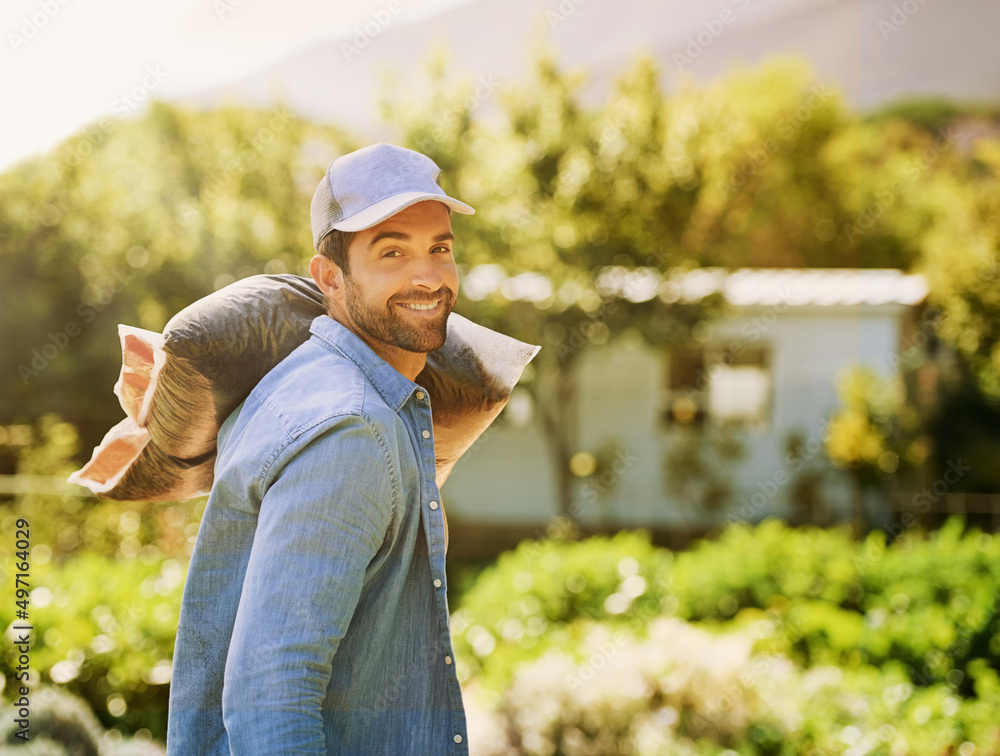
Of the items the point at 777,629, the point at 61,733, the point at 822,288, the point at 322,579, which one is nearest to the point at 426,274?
the point at 322,579

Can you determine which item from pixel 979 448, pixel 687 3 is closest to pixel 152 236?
pixel 687 3

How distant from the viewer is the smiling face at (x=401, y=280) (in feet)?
4.30

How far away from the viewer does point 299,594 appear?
1104mm

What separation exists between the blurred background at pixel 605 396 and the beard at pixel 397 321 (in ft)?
6.46

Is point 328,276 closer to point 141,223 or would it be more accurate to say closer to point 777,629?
point 777,629

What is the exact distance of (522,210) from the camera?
6738 mm

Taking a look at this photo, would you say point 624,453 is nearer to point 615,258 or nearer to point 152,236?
point 615,258

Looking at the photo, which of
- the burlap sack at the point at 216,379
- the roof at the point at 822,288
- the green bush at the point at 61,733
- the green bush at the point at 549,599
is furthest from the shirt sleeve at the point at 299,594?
the roof at the point at 822,288

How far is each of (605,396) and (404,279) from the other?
8.53 m

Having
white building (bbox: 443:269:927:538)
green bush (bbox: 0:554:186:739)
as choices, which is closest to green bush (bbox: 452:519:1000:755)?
green bush (bbox: 0:554:186:739)

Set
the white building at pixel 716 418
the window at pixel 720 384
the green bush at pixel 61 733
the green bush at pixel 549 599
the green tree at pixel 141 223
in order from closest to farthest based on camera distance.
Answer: the green bush at pixel 61 733 → the green bush at pixel 549 599 → the green tree at pixel 141 223 → the white building at pixel 716 418 → the window at pixel 720 384

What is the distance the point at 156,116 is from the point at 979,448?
901 centimetres

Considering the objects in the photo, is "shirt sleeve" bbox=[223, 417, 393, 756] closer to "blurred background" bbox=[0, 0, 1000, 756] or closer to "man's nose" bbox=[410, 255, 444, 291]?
"man's nose" bbox=[410, 255, 444, 291]

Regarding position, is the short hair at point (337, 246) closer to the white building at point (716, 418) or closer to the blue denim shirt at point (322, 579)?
the blue denim shirt at point (322, 579)
